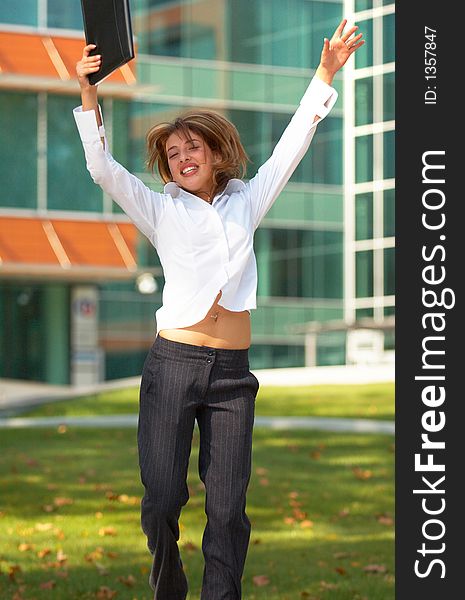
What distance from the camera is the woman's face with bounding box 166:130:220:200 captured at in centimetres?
502

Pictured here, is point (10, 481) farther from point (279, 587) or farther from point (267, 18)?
point (267, 18)

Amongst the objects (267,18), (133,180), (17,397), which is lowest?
(17,397)

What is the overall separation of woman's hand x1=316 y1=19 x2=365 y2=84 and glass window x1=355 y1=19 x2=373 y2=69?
23.8m

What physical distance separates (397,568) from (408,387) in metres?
0.57

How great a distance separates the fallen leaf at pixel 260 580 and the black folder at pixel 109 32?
343 cm

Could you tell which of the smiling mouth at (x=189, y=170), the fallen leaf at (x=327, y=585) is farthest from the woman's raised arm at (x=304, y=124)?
the fallen leaf at (x=327, y=585)

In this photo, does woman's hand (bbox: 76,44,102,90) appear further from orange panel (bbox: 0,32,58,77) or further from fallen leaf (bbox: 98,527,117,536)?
orange panel (bbox: 0,32,58,77)

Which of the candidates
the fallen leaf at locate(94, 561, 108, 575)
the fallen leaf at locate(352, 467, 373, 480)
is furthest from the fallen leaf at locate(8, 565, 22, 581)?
the fallen leaf at locate(352, 467, 373, 480)

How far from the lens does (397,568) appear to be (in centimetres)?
416

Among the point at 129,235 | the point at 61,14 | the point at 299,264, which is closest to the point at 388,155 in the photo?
the point at 299,264

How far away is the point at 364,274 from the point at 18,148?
9856mm

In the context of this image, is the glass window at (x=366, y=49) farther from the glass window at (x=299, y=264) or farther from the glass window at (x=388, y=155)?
the glass window at (x=299, y=264)

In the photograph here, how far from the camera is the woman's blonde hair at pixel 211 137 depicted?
5027mm

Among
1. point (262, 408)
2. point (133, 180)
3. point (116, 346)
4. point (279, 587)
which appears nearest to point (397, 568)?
point (133, 180)
